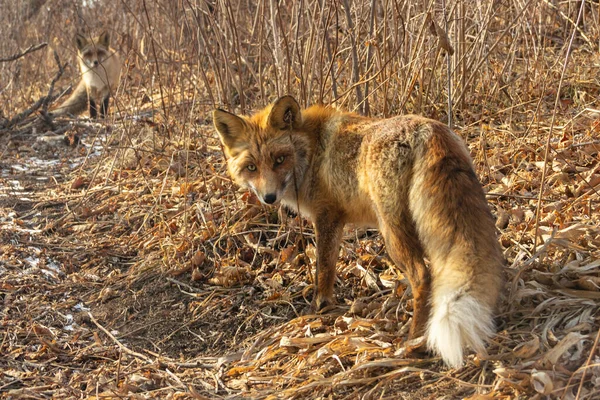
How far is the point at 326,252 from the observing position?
12.7 feet

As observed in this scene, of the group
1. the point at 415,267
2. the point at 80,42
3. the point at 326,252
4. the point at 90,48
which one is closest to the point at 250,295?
the point at 326,252

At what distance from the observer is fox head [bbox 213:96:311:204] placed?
3.88 m

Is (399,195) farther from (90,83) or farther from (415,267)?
(90,83)

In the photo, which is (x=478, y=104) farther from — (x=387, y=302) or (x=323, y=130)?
(x=387, y=302)

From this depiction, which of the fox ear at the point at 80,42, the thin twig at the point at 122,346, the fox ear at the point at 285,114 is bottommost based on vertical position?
the thin twig at the point at 122,346

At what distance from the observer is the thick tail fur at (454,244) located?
2598 mm

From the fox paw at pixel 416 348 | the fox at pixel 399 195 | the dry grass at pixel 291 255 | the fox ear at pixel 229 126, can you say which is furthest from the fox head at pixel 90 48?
the fox paw at pixel 416 348

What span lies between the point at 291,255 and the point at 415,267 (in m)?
1.54

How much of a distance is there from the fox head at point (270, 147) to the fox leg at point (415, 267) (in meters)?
0.86

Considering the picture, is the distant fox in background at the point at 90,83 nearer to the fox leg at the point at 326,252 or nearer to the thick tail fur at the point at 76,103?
the thick tail fur at the point at 76,103

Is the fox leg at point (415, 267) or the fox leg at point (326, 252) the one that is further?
the fox leg at point (326, 252)

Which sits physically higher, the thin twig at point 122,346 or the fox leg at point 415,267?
the fox leg at point 415,267

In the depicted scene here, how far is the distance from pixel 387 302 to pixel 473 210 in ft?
3.38

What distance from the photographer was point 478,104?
6.04m
